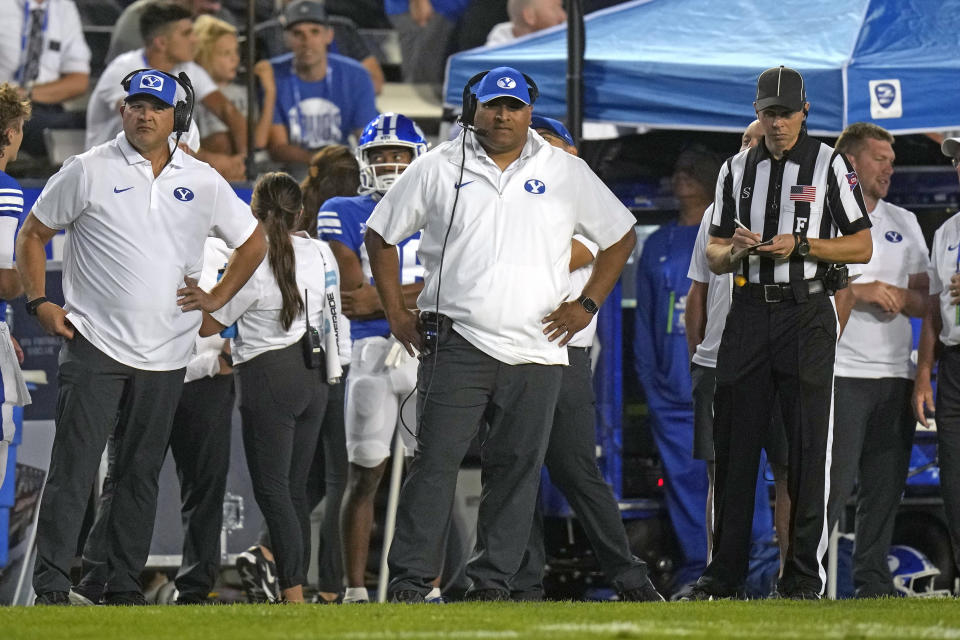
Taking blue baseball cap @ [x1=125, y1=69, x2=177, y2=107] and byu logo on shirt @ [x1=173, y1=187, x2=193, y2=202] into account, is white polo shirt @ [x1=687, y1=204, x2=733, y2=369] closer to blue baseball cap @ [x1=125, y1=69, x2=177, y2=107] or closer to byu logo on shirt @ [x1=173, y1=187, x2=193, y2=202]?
byu logo on shirt @ [x1=173, y1=187, x2=193, y2=202]

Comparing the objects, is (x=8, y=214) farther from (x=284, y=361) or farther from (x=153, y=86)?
(x=284, y=361)

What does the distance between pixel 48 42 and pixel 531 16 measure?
3.43 meters

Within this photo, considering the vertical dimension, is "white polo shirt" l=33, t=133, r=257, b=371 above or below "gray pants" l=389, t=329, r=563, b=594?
above

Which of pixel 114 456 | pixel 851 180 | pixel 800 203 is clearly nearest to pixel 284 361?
pixel 114 456

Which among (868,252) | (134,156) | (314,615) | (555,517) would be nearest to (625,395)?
(555,517)

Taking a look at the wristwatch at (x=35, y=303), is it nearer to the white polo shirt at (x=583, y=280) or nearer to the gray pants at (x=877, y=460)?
the white polo shirt at (x=583, y=280)

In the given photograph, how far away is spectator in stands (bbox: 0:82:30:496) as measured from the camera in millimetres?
6918

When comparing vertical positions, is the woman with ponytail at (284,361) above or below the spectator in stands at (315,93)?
below

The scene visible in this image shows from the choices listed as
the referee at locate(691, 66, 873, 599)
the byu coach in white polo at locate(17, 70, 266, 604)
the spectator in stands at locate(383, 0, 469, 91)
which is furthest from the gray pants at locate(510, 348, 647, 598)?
the spectator in stands at locate(383, 0, 469, 91)

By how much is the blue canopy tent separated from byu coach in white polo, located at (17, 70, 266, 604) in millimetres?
2819

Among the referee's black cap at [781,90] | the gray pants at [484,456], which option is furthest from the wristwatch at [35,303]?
the referee's black cap at [781,90]

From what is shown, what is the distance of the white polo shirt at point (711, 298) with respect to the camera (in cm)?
812

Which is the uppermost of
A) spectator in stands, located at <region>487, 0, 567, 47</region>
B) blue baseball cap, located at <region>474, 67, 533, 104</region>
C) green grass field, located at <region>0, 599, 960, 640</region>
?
spectator in stands, located at <region>487, 0, 567, 47</region>

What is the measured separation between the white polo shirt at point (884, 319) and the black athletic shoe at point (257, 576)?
298 cm
